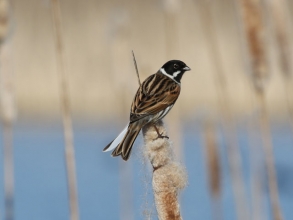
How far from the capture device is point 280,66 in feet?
12.2

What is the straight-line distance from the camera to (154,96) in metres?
3.03

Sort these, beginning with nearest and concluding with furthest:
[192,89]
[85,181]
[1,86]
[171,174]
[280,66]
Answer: [171,174] < [1,86] < [280,66] < [85,181] < [192,89]

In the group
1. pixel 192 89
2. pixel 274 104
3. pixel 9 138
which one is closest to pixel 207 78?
pixel 192 89

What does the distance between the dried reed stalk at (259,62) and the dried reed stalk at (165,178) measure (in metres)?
1.17

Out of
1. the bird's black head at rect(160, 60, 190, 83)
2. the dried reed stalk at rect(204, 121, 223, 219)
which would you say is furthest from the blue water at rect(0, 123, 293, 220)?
the bird's black head at rect(160, 60, 190, 83)

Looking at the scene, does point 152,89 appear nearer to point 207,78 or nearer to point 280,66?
point 280,66

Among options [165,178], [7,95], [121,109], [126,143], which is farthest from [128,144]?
[121,109]

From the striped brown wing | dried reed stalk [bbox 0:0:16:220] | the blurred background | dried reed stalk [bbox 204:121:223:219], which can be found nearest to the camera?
the striped brown wing

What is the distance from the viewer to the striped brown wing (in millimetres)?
2814

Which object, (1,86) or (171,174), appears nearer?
(171,174)

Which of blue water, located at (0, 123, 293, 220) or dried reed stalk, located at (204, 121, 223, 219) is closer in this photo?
dried reed stalk, located at (204, 121, 223, 219)

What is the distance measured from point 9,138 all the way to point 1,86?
27cm

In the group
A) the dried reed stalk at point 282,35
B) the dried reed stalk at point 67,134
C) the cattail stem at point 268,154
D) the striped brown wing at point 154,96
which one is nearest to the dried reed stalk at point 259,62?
the cattail stem at point 268,154

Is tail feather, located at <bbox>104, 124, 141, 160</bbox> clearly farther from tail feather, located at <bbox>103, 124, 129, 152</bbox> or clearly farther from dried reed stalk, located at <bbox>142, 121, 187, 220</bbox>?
dried reed stalk, located at <bbox>142, 121, 187, 220</bbox>
